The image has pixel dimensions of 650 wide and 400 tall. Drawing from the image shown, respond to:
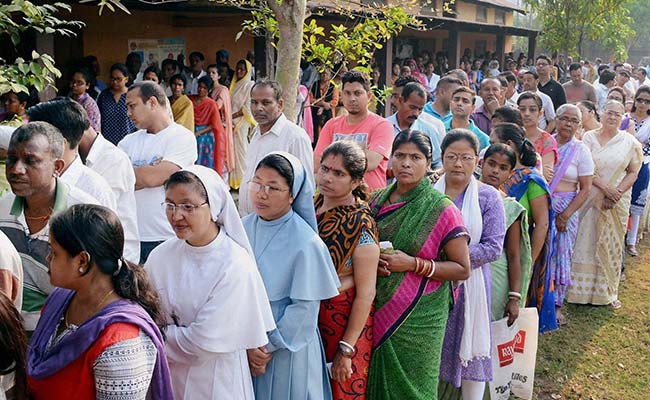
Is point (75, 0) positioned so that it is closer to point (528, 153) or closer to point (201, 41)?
point (201, 41)

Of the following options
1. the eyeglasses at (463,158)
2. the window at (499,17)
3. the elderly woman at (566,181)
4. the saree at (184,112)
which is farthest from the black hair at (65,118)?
the window at (499,17)

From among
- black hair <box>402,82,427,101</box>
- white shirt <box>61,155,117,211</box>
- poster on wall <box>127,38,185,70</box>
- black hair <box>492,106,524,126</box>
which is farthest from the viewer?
poster on wall <box>127,38,185,70</box>

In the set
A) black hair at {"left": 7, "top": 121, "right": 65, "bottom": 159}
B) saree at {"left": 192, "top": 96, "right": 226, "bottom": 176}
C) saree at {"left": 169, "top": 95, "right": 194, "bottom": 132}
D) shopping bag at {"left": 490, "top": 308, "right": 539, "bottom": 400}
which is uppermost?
black hair at {"left": 7, "top": 121, "right": 65, "bottom": 159}

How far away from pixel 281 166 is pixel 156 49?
758cm

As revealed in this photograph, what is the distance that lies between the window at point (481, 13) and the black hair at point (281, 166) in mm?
21435

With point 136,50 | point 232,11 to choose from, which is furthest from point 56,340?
point 136,50

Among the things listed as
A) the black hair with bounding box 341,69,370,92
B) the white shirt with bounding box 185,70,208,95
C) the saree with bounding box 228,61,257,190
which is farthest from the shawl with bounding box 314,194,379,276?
the white shirt with bounding box 185,70,208,95

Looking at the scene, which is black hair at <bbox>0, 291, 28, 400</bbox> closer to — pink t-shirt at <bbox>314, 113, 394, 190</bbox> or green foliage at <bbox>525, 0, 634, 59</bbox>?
pink t-shirt at <bbox>314, 113, 394, 190</bbox>

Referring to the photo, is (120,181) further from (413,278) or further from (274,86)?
(413,278)

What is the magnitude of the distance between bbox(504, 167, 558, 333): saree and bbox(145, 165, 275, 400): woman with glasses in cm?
230

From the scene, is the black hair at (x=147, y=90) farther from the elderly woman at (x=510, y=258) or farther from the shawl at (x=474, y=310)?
the elderly woman at (x=510, y=258)

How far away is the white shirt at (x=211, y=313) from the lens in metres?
2.43

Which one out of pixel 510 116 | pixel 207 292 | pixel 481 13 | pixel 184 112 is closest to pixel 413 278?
pixel 207 292

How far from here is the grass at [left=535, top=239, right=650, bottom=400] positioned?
4.60 m
